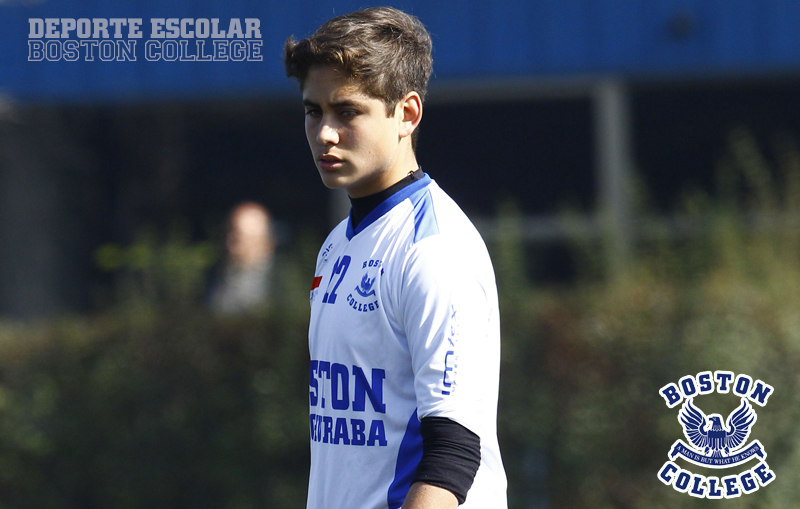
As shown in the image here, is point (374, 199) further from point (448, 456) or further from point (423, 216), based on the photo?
point (448, 456)

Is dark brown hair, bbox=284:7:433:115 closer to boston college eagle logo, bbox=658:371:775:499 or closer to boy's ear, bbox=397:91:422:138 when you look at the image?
boy's ear, bbox=397:91:422:138

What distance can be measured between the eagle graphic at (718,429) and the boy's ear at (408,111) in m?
3.29

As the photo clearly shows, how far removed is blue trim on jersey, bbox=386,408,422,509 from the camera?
2074 millimetres

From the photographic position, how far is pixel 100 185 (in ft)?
28.9

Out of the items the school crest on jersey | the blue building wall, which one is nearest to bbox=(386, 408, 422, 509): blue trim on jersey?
the school crest on jersey

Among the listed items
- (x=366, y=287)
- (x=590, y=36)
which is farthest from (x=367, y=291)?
(x=590, y=36)

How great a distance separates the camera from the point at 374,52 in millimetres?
2217

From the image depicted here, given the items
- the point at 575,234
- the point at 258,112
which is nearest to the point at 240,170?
the point at 258,112

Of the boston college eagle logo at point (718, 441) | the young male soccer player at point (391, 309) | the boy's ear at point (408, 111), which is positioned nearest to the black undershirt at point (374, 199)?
the young male soccer player at point (391, 309)

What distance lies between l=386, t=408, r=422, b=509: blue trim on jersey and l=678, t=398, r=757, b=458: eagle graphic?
322cm

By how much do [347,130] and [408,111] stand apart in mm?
183

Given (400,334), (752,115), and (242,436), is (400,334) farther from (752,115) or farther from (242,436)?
(752,115)

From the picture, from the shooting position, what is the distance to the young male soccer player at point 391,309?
1.98 m

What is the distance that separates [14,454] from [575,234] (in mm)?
3897
